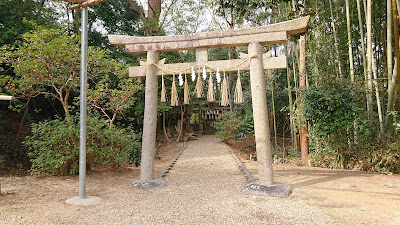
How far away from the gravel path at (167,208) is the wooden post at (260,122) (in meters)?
0.39

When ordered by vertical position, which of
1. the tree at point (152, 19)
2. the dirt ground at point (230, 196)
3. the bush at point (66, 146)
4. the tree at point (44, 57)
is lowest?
the dirt ground at point (230, 196)

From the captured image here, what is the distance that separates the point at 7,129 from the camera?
941 centimetres

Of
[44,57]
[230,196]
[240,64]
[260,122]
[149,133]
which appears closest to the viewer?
[230,196]

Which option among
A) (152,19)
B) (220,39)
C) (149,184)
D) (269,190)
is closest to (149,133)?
(149,184)

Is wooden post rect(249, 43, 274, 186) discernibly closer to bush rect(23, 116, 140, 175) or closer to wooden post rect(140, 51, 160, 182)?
wooden post rect(140, 51, 160, 182)

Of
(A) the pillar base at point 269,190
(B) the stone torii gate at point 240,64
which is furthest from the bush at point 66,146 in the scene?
(A) the pillar base at point 269,190

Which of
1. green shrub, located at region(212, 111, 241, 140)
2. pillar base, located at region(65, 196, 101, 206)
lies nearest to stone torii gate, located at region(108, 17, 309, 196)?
→ pillar base, located at region(65, 196, 101, 206)

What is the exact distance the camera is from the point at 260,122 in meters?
3.48

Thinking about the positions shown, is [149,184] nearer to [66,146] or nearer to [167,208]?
[167,208]

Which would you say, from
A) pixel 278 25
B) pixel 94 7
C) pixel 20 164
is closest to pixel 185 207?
pixel 278 25

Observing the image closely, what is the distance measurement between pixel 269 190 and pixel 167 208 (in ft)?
4.61

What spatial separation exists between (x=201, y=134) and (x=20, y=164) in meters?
9.31

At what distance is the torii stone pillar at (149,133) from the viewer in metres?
3.84

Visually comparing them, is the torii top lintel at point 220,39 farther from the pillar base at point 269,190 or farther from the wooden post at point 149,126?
the pillar base at point 269,190
